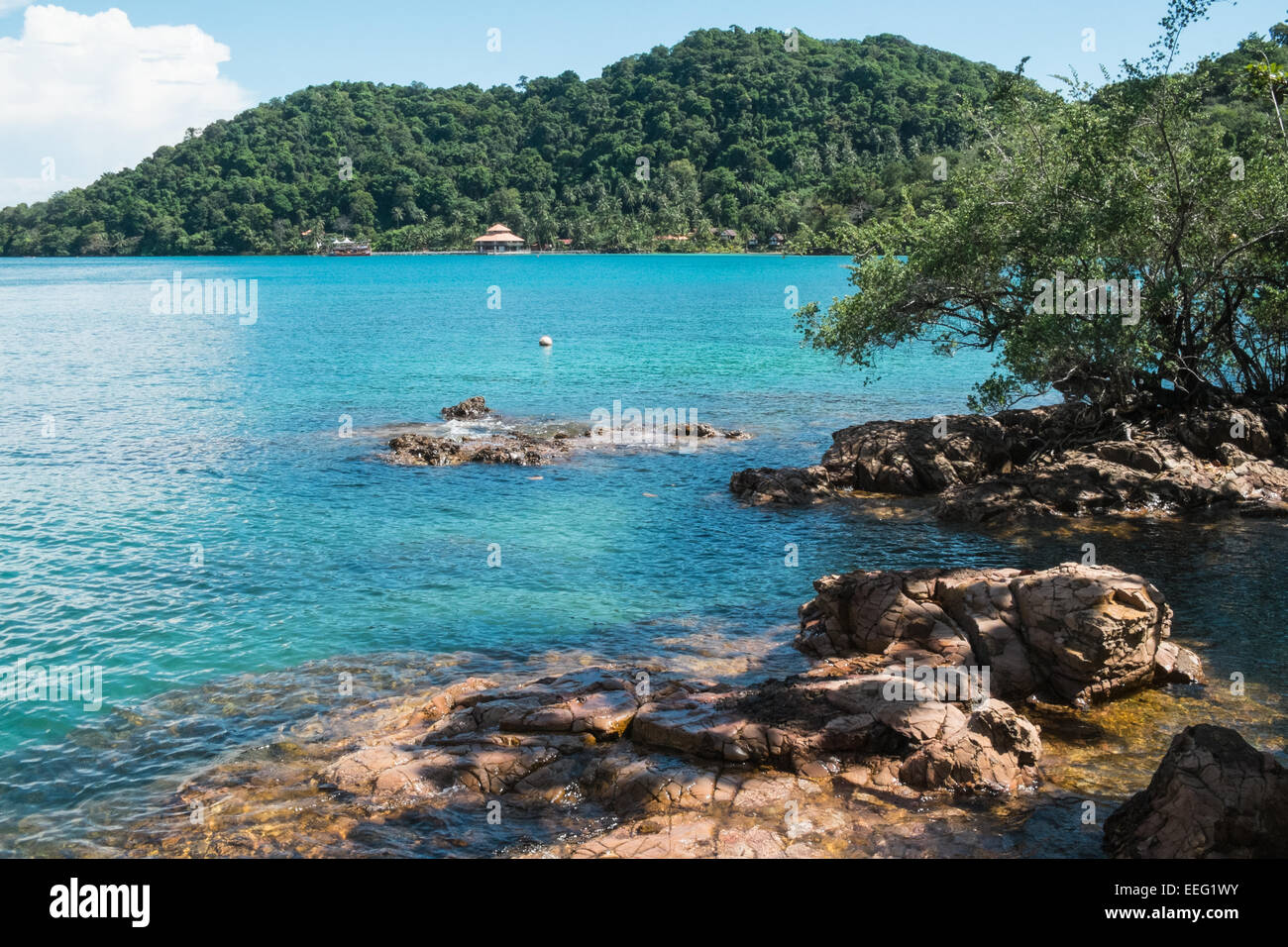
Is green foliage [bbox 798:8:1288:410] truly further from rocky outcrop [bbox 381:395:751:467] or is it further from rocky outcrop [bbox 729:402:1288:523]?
rocky outcrop [bbox 381:395:751:467]

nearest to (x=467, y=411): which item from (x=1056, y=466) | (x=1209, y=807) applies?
(x=1056, y=466)

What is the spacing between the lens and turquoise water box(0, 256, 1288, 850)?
1816cm

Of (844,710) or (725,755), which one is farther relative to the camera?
(844,710)

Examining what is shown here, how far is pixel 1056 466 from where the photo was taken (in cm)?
3020

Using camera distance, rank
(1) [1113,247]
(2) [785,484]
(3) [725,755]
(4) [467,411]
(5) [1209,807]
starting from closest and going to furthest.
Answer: (5) [1209,807], (3) [725,755], (1) [1113,247], (2) [785,484], (4) [467,411]

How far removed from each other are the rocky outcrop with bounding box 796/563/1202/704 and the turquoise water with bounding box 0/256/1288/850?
1.72m

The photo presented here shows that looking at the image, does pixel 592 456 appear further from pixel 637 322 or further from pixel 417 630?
pixel 637 322

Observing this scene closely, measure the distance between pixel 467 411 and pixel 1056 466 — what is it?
25.0 meters

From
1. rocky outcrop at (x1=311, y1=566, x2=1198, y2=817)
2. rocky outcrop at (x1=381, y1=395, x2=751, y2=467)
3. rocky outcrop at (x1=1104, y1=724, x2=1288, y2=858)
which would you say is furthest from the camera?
rocky outcrop at (x1=381, y1=395, x2=751, y2=467)

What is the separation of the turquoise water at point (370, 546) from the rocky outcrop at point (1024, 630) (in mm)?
1716

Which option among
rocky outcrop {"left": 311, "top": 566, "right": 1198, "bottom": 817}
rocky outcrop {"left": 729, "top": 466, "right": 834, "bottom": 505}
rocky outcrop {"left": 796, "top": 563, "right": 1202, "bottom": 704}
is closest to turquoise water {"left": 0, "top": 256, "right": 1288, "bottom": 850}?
rocky outcrop {"left": 729, "top": 466, "right": 834, "bottom": 505}

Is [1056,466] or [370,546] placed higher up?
[1056,466]

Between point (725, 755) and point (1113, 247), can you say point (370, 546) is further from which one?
point (1113, 247)

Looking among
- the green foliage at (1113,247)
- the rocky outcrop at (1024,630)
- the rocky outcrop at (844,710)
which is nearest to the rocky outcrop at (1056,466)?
the green foliage at (1113,247)
